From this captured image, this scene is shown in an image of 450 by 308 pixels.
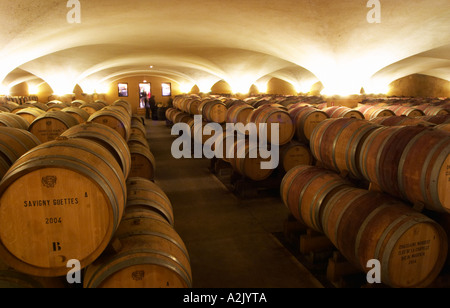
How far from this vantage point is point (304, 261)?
3.75 metres

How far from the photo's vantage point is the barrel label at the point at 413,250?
2.48 metres

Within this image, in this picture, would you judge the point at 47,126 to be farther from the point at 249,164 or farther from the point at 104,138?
the point at 249,164

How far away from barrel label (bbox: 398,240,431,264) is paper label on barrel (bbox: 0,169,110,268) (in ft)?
7.38

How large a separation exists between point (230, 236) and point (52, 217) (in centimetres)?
295

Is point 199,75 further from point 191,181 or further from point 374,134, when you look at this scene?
point 374,134

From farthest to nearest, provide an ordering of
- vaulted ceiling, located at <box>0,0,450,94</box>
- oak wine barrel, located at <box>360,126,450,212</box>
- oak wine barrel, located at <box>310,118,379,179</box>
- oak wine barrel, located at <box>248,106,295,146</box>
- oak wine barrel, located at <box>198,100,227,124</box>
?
oak wine barrel, located at <box>198,100,227,124</box>, vaulted ceiling, located at <box>0,0,450,94</box>, oak wine barrel, located at <box>248,106,295,146</box>, oak wine barrel, located at <box>310,118,379,179</box>, oak wine barrel, located at <box>360,126,450,212</box>

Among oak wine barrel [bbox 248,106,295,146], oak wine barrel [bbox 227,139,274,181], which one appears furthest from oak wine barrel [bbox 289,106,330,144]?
oak wine barrel [bbox 227,139,274,181]

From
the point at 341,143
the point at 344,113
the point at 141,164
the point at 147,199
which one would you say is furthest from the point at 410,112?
the point at 147,199

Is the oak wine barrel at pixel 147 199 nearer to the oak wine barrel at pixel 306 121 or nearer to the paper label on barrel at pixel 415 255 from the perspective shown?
the paper label on barrel at pixel 415 255

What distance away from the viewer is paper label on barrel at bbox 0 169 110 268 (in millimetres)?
1729

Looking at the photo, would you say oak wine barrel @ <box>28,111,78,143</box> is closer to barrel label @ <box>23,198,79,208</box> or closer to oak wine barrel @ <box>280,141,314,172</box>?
barrel label @ <box>23,198,79,208</box>

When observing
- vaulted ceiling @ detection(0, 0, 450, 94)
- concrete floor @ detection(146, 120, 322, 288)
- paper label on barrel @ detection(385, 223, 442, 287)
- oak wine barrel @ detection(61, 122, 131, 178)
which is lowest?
concrete floor @ detection(146, 120, 322, 288)

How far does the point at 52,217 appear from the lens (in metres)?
1.78
